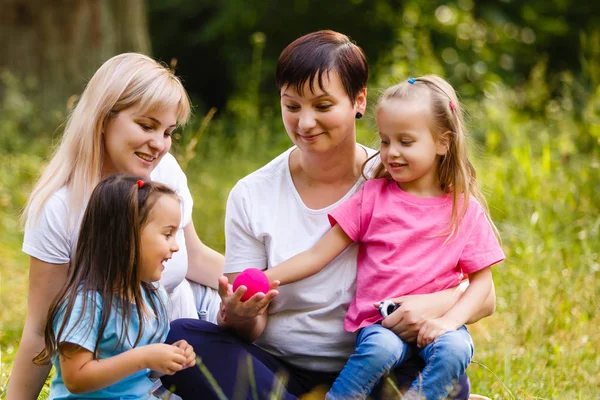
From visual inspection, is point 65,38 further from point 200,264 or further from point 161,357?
point 161,357

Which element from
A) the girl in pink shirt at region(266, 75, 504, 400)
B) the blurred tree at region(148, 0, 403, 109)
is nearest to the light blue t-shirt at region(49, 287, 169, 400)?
the girl in pink shirt at region(266, 75, 504, 400)

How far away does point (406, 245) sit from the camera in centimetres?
268

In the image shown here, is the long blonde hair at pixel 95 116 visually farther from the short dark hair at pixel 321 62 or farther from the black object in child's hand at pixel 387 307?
the black object in child's hand at pixel 387 307

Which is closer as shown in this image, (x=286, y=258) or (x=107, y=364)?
(x=107, y=364)

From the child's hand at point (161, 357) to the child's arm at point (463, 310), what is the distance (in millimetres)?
723

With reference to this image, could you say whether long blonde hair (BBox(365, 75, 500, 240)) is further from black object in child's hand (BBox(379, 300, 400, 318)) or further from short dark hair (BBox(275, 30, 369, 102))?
black object in child's hand (BBox(379, 300, 400, 318))

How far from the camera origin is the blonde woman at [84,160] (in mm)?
2707

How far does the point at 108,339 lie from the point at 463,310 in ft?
3.48

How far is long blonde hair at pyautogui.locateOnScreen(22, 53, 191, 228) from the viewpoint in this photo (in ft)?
8.91

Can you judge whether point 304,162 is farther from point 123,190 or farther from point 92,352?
point 92,352

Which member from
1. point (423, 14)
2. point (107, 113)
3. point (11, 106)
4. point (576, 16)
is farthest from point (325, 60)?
point (576, 16)

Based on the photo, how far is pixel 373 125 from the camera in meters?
2.95

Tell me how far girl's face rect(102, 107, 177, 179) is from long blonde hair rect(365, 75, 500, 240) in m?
0.70

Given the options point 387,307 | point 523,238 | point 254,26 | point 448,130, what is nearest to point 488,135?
point 523,238
